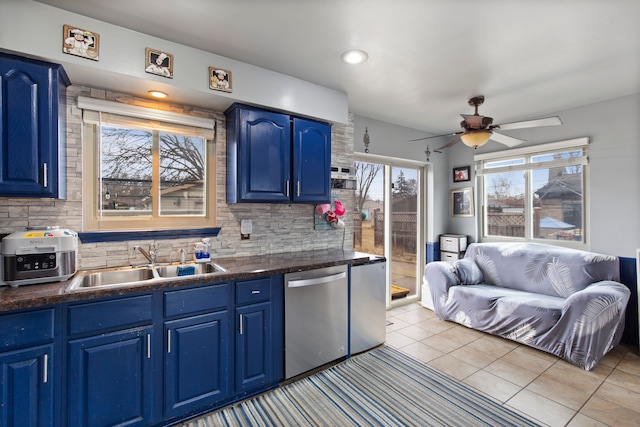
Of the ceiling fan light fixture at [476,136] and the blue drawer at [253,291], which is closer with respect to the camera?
the blue drawer at [253,291]

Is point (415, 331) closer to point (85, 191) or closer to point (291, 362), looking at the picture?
point (291, 362)

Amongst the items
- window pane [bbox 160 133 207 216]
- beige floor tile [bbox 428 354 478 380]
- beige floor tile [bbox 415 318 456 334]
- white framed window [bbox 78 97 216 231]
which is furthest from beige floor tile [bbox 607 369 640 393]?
window pane [bbox 160 133 207 216]

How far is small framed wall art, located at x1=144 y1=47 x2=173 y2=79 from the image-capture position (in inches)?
81.6

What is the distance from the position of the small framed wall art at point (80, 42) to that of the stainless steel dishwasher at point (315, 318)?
1.97 metres

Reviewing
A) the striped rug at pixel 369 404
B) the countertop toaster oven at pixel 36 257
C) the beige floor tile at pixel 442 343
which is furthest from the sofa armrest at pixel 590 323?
the countertop toaster oven at pixel 36 257

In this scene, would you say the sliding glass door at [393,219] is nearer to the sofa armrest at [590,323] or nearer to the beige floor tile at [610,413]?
the sofa armrest at [590,323]

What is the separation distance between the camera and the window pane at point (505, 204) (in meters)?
4.12

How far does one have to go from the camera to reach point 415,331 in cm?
347

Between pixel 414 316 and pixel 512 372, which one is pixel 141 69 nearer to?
pixel 512 372

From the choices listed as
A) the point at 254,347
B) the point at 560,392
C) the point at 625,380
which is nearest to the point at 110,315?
the point at 254,347

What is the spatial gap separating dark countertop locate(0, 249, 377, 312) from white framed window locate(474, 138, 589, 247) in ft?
8.34

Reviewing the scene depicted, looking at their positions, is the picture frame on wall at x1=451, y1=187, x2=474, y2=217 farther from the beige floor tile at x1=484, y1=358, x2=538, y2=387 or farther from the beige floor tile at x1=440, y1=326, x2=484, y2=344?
the beige floor tile at x1=484, y1=358, x2=538, y2=387

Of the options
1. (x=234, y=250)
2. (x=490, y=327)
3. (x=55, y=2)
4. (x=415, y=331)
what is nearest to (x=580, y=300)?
(x=490, y=327)

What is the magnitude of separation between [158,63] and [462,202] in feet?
14.1
